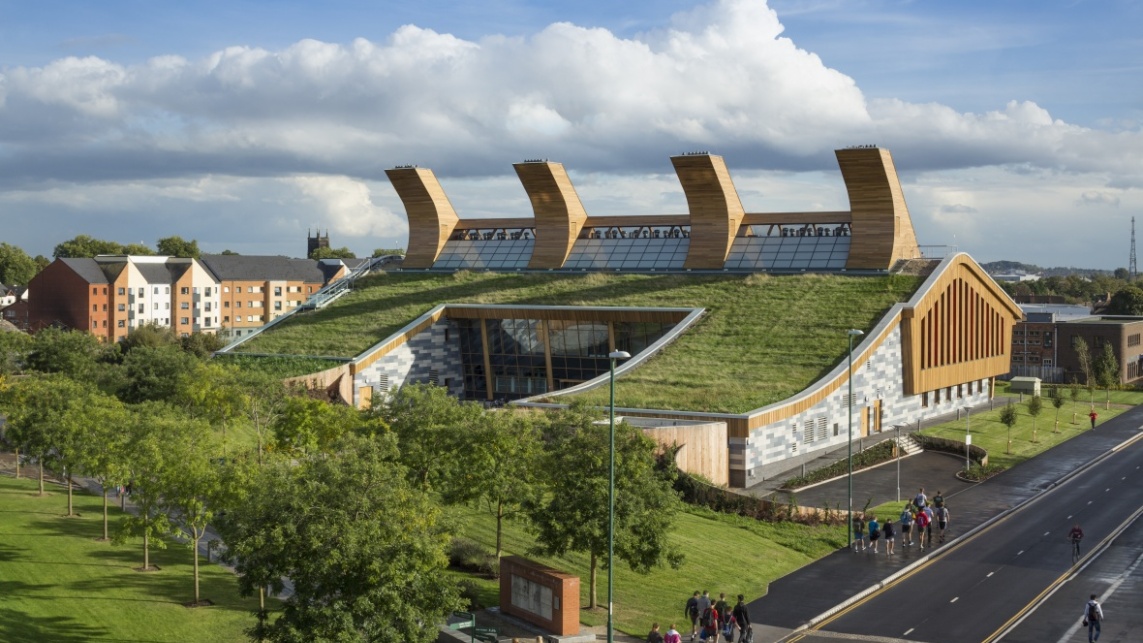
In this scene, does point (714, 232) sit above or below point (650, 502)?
above

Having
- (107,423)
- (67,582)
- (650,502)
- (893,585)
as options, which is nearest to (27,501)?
(107,423)

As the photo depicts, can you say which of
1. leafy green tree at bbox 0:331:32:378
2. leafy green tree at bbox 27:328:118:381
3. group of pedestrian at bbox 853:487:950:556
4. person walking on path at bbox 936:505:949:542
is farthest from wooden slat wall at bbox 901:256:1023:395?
leafy green tree at bbox 0:331:32:378

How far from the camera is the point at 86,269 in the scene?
118875mm

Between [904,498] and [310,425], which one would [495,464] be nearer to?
[310,425]

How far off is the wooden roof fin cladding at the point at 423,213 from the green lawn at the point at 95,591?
48554 mm

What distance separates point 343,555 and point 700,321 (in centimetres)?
4387

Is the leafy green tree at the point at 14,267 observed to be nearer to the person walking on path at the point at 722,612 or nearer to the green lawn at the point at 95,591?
the green lawn at the point at 95,591

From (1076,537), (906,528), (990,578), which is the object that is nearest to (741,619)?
(990,578)

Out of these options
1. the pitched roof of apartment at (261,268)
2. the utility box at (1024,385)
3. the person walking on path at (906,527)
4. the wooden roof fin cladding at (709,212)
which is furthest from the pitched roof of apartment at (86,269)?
the person walking on path at (906,527)

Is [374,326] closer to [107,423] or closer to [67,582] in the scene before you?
[107,423]

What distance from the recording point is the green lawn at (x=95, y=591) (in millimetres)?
29078

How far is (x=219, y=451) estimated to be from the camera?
35.4 m

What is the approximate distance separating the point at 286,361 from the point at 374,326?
651 cm

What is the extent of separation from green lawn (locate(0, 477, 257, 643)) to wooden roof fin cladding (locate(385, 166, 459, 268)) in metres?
48.6
